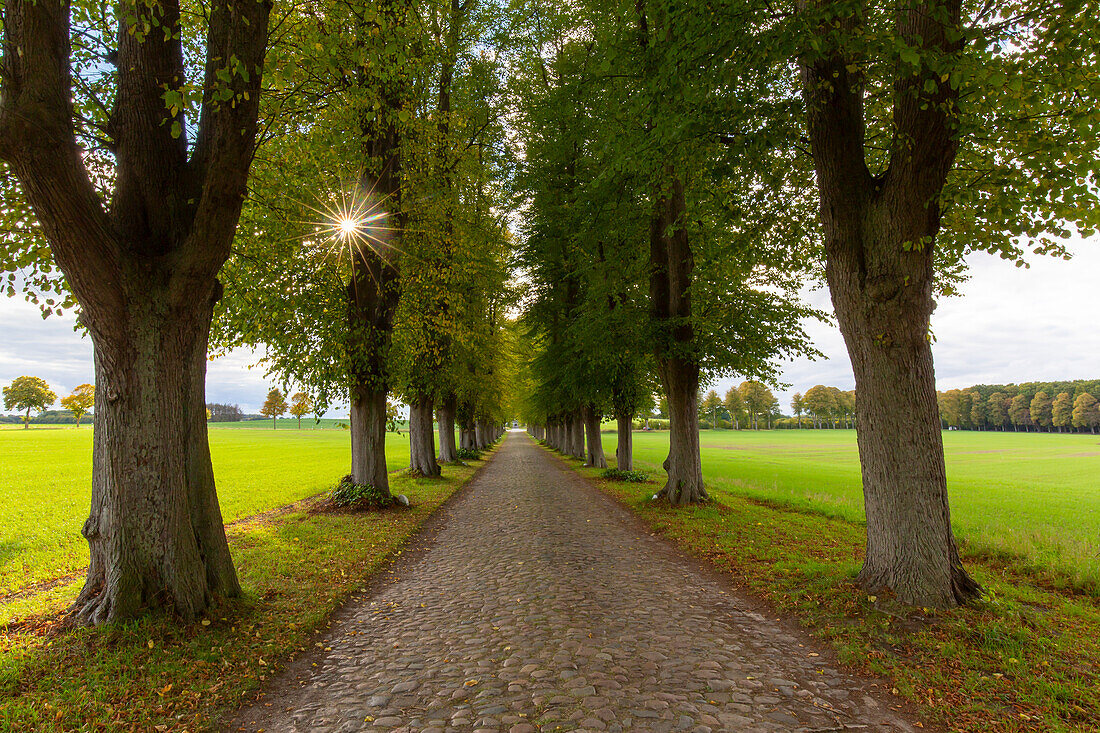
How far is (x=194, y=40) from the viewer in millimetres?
7641

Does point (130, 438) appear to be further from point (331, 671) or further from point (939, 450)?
point (939, 450)

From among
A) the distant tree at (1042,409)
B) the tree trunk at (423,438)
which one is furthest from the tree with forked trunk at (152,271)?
the distant tree at (1042,409)

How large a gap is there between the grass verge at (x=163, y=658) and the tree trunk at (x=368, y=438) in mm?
5267

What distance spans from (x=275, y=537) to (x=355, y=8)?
8.88m

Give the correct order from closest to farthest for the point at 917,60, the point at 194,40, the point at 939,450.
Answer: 1. the point at 917,60
2. the point at 939,450
3. the point at 194,40

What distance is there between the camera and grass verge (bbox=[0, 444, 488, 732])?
338 centimetres

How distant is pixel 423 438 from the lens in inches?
733

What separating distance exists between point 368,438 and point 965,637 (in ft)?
38.4

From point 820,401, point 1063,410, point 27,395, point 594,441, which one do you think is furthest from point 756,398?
point 27,395

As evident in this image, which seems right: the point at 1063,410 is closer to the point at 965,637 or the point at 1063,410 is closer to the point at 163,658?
the point at 965,637

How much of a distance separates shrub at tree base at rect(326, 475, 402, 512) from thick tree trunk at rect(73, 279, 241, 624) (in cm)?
684

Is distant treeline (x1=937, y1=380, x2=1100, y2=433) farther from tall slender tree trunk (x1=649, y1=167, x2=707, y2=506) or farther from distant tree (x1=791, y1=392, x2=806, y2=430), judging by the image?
tall slender tree trunk (x1=649, y1=167, x2=707, y2=506)

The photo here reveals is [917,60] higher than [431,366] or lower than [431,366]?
higher

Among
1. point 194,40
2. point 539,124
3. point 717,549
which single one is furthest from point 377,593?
point 539,124
